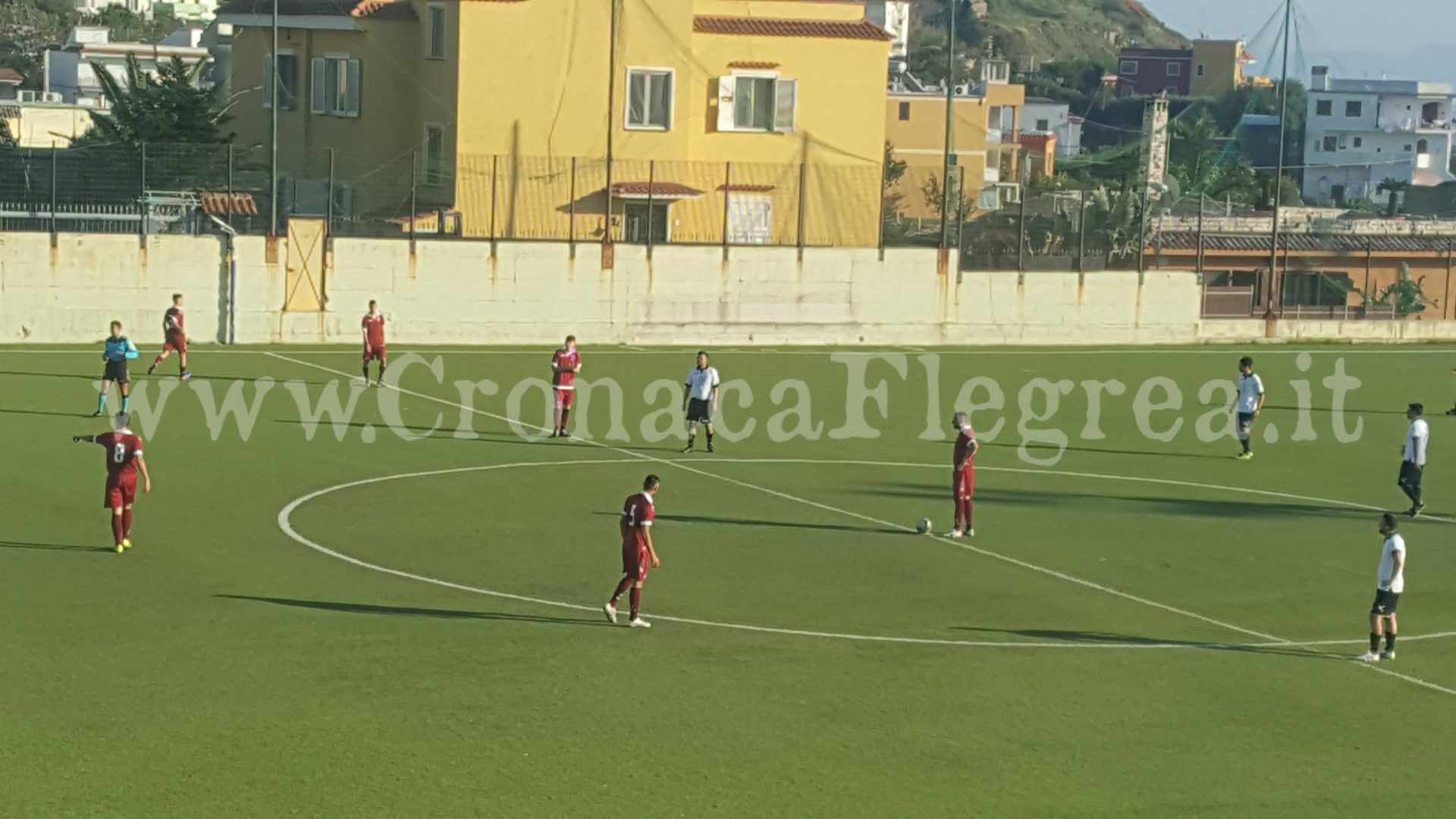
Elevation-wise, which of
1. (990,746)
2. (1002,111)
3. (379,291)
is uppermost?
(1002,111)

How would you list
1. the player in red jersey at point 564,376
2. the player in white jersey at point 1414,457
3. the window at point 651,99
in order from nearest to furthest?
the player in white jersey at point 1414,457 < the player in red jersey at point 564,376 < the window at point 651,99

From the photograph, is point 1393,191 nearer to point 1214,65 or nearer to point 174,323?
point 1214,65

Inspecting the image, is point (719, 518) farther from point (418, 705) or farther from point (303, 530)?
point (418, 705)

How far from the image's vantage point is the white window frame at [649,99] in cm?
5969

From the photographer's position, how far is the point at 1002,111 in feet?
446

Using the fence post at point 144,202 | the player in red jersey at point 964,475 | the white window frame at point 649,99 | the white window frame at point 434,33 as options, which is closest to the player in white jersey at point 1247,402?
the player in red jersey at point 964,475

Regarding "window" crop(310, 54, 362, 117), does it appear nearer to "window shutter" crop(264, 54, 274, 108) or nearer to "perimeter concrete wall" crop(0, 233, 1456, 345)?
"window shutter" crop(264, 54, 274, 108)

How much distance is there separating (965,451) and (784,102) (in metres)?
38.0

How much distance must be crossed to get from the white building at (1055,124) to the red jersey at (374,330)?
402 feet

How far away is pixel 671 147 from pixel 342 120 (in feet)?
38.0

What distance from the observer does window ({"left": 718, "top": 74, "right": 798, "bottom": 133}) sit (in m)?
61.8

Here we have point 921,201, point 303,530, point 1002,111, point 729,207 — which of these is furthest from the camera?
point 1002,111

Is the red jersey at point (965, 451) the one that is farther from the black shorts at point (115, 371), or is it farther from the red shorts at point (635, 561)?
the black shorts at point (115, 371)

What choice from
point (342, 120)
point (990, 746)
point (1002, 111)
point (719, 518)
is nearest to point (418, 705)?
point (990, 746)
